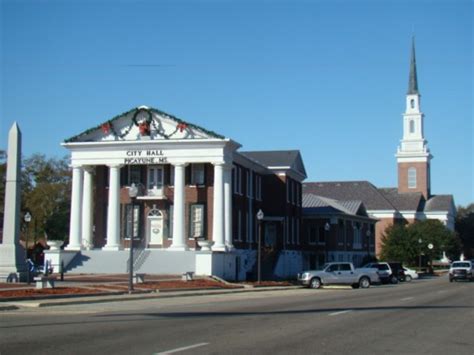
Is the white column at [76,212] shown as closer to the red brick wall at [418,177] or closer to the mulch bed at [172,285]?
the mulch bed at [172,285]

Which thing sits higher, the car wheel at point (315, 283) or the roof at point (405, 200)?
the roof at point (405, 200)

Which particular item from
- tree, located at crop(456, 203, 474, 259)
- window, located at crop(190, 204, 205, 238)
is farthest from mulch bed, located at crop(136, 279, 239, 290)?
tree, located at crop(456, 203, 474, 259)

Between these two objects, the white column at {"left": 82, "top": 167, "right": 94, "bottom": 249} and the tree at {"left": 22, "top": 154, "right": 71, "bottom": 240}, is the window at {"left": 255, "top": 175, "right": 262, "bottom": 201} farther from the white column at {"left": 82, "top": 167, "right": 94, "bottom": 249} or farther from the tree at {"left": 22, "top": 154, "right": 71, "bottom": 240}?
the tree at {"left": 22, "top": 154, "right": 71, "bottom": 240}

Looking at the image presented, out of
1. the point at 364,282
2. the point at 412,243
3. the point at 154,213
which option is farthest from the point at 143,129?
the point at 412,243

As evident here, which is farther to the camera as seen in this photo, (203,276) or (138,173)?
(138,173)

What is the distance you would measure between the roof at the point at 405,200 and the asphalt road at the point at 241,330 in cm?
10083

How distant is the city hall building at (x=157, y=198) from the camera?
4931 cm

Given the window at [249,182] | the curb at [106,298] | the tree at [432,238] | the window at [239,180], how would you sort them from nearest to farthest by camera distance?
the curb at [106,298] → the window at [239,180] → the window at [249,182] → the tree at [432,238]

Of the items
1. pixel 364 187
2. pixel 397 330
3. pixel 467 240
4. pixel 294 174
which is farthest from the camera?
pixel 467 240

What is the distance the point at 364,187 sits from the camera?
120 meters

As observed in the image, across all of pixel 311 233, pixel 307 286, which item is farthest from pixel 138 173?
pixel 311 233

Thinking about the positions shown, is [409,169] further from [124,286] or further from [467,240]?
[124,286]

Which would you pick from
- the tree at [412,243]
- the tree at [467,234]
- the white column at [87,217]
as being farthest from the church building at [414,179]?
the white column at [87,217]

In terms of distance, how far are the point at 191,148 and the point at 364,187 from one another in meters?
73.3
